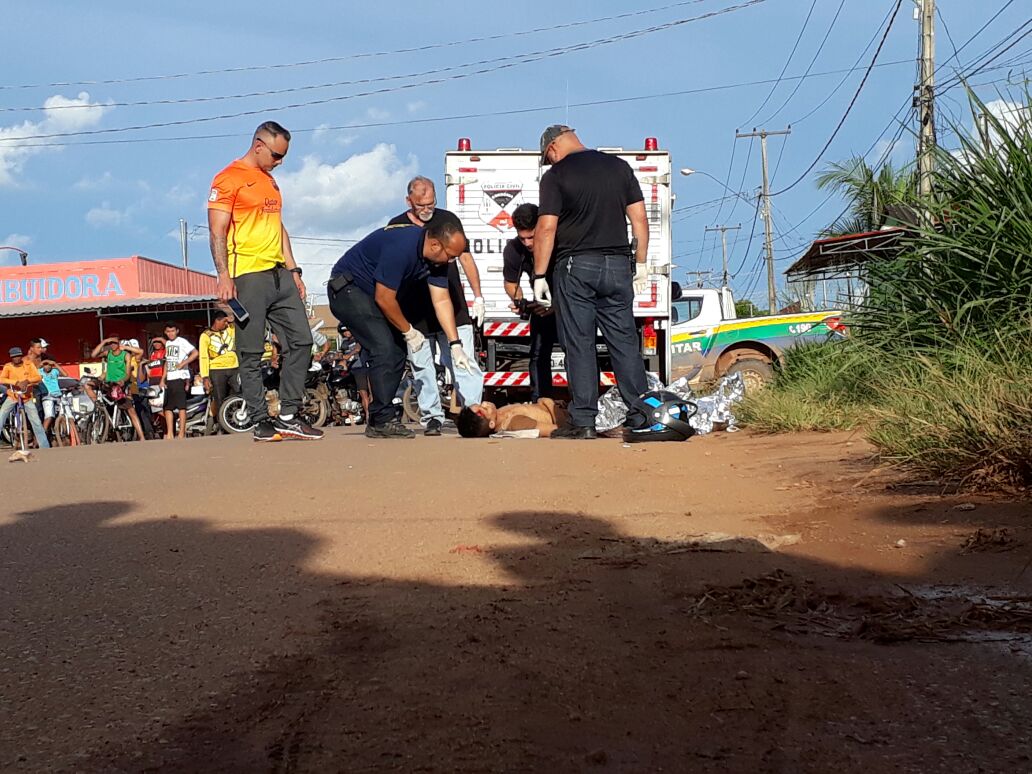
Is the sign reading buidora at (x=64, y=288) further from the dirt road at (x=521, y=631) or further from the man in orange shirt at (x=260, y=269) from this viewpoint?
the dirt road at (x=521, y=631)

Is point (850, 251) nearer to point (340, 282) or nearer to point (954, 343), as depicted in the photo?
point (954, 343)

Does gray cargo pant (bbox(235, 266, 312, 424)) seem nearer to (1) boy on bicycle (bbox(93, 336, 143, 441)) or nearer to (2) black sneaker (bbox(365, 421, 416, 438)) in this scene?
(2) black sneaker (bbox(365, 421, 416, 438))

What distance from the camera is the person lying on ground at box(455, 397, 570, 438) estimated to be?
7277 mm

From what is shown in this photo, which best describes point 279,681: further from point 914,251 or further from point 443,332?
point 443,332

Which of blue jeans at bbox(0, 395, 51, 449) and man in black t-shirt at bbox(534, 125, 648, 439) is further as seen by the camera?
blue jeans at bbox(0, 395, 51, 449)

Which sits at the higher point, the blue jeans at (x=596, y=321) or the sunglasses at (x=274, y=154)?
the sunglasses at (x=274, y=154)

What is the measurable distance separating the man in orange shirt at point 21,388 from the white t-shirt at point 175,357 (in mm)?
1814

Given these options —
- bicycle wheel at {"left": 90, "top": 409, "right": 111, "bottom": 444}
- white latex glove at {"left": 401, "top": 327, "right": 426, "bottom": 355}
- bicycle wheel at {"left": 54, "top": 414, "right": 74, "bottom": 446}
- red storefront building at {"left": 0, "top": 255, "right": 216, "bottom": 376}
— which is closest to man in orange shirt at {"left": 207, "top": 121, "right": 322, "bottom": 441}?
white latex glove at {"left": 401, "top": 327, "right": 426, "bottom": 355}

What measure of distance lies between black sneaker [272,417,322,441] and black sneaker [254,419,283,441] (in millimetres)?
25

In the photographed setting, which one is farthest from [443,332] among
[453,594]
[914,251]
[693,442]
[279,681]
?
[279,681]

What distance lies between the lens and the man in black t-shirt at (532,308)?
27.8 ft

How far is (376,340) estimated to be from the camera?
24.2ft

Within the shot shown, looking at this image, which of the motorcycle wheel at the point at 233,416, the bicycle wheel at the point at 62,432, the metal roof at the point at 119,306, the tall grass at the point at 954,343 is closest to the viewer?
the tall grass at the point at 954,343

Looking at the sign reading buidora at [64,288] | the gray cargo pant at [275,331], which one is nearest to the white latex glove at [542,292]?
the gray cargo pant at [275,331]
